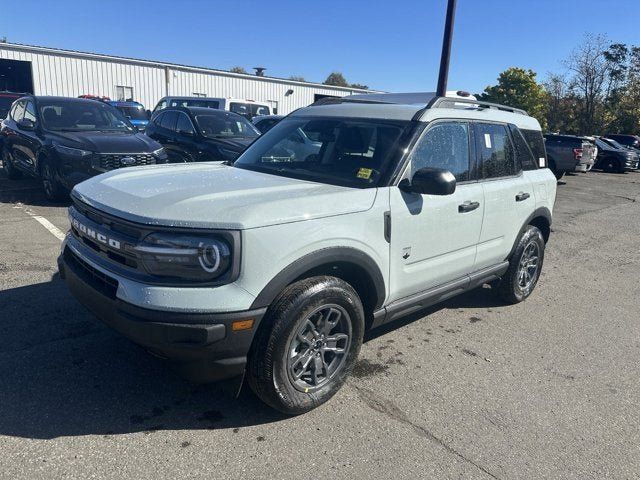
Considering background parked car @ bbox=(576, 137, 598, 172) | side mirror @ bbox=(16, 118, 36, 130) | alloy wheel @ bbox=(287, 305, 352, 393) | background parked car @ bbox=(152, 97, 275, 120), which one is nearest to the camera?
alloy wheel @ bbox=(287, 305, 352, 393)

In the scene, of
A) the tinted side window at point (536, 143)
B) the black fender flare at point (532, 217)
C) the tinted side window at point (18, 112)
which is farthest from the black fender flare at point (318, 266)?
the tinted side window at point (18, 112)

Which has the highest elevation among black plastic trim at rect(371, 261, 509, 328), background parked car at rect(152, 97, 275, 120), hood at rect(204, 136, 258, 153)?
background parked car at rect(152, 97, 275, 120)

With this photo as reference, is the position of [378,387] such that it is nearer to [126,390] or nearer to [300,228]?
[300,228]

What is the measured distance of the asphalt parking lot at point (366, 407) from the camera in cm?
261

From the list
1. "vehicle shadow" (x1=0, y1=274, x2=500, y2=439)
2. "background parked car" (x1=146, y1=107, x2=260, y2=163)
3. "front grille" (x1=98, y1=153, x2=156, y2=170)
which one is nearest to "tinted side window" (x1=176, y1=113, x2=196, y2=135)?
"background parked car" (x1=146, y1=107, x2=260, y2=163)

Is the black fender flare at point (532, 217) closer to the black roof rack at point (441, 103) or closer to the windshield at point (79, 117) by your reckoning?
the black roof rack at point (441, 103)

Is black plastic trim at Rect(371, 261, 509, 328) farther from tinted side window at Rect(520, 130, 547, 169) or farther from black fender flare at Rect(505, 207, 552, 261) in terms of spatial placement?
tinted side window at Rect(520, 130, 547, 169)

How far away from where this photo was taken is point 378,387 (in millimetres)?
3398

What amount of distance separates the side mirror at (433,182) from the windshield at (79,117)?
7024 mm

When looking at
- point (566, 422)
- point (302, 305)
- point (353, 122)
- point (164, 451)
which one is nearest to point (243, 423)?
point (164, 451)

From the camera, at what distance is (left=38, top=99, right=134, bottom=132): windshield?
8.47 metres

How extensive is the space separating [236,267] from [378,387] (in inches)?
57.4

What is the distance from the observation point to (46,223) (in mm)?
6844

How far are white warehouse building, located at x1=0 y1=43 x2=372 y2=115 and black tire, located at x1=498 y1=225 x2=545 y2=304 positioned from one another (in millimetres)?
25497
